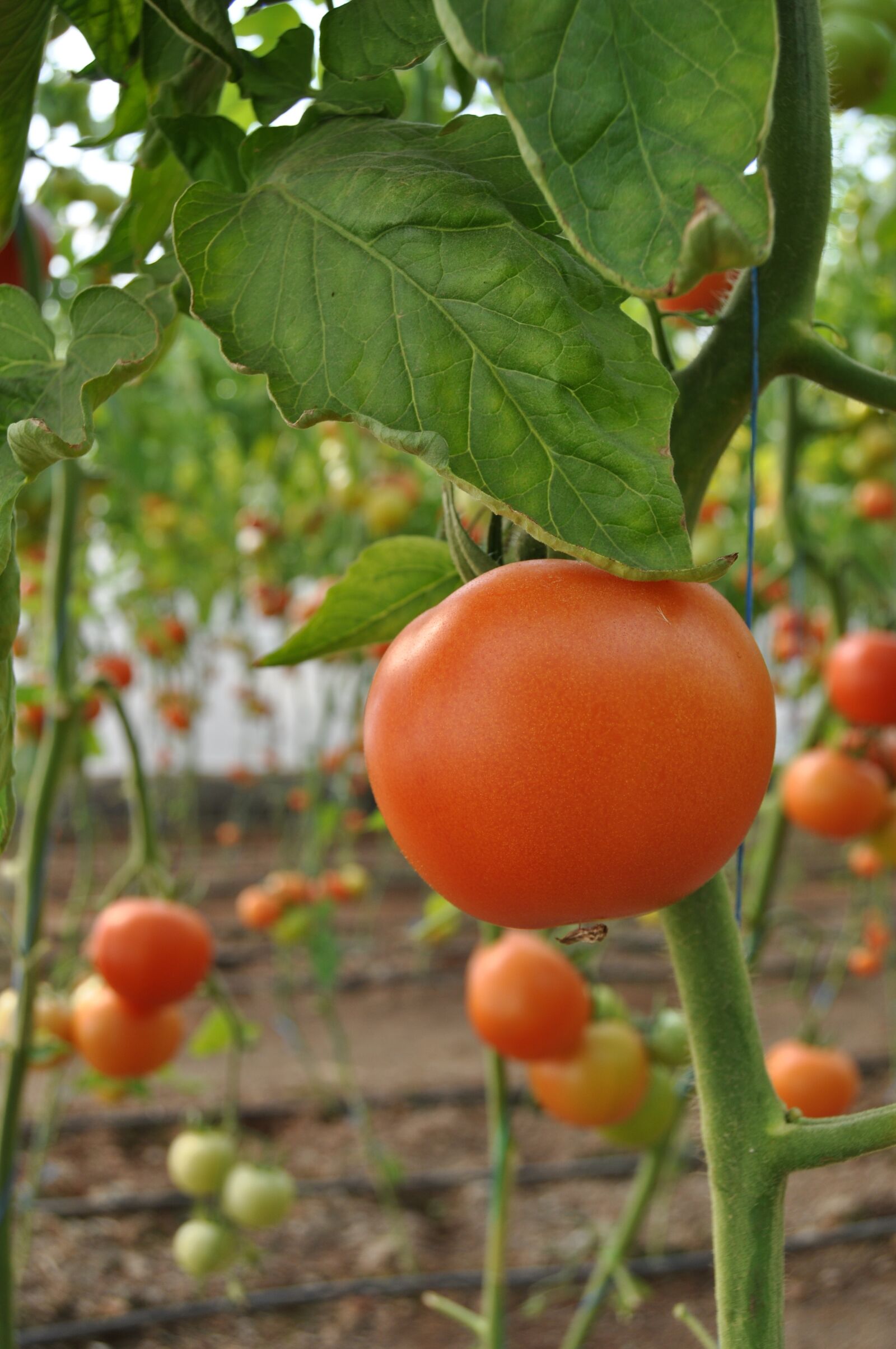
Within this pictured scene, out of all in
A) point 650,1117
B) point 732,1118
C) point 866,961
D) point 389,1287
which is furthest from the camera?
point 866,961

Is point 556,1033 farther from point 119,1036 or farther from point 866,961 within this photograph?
point 866,961

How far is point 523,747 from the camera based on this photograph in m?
0.36

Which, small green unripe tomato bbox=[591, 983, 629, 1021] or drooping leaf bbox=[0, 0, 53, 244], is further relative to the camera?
small green unripe tomato bbox=[591, 983, 629, 1021]

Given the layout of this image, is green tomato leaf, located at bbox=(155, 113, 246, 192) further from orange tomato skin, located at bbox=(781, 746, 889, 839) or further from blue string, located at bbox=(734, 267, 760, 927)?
orange tomato skin, located at bbox=(781, 746, 889, 839)

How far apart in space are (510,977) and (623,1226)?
0.50 m

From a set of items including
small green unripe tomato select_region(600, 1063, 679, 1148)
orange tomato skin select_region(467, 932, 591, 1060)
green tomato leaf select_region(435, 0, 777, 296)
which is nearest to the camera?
green tomato leaf select_region(435, 0, 777, 296)

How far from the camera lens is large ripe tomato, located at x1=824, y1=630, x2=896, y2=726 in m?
1.29

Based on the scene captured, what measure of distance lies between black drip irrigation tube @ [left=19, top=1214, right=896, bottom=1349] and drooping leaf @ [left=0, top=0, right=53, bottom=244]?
171cm

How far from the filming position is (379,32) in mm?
404

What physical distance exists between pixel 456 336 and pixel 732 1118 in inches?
12.1

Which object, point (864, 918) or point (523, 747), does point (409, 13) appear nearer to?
point (523, 747)

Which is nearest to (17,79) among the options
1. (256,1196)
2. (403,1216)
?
(256,1196)

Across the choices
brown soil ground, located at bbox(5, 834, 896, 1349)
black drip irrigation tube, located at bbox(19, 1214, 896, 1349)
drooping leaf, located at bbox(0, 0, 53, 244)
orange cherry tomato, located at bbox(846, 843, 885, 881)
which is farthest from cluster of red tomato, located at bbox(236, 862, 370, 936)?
drooping leaf, located at bbox(0, 0, 53, 244)

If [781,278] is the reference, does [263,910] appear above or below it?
below
